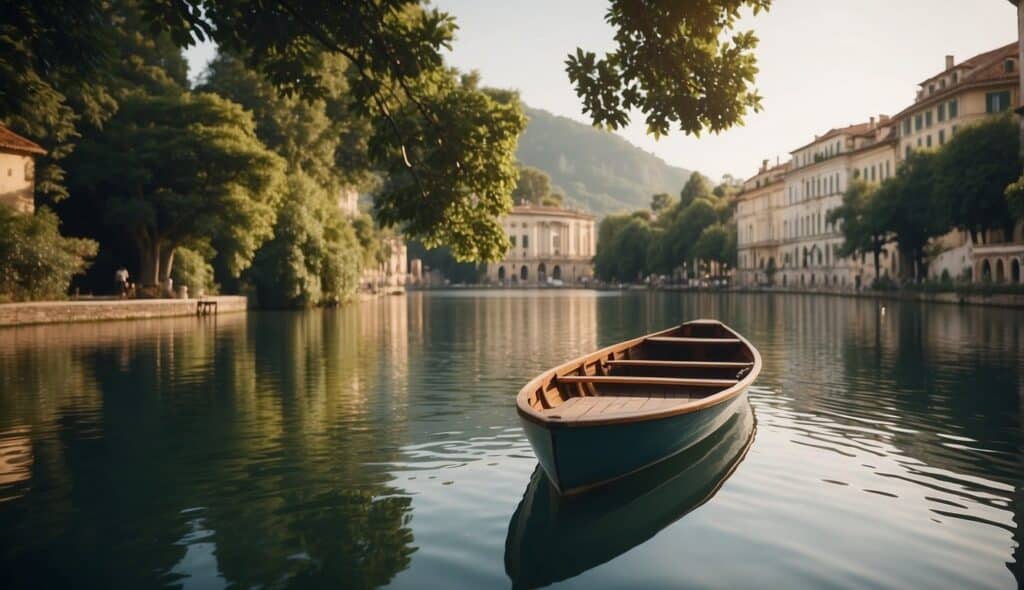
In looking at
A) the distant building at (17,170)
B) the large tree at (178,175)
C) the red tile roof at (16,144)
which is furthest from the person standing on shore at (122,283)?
the red tile roof at (16,144)

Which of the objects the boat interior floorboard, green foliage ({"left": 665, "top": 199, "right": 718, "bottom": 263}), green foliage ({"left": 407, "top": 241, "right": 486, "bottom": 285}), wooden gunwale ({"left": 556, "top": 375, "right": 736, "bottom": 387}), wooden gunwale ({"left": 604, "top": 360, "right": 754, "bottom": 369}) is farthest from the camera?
green foliage ({"left": 407, "top": 241, "right": 486, "bottom": 285})

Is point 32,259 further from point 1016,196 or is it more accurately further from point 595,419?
point 1016,196

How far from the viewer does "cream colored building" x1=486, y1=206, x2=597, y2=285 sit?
183750mm

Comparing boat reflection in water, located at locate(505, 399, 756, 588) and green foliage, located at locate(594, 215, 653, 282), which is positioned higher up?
green foliage, located at locate(594, 215, 653, 282)

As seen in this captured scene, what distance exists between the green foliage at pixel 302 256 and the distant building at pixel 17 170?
1264 cm

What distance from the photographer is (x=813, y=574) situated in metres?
7.21

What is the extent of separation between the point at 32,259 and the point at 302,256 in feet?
56.4

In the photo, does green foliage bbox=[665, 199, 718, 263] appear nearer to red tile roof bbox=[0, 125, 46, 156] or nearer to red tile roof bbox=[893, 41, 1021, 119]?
red tile roof bbox=[893, 41, 1021, 119]

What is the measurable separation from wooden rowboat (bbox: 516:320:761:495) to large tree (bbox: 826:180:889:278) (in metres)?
56.4

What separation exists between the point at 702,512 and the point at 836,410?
24.4ft

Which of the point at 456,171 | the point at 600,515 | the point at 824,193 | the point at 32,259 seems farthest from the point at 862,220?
the point at 600,515

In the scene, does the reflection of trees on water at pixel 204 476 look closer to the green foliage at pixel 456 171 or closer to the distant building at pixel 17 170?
the green foliage at pixel 456 171

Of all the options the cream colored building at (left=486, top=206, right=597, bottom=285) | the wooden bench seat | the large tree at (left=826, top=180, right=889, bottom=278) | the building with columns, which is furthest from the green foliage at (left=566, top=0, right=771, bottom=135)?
the cream colored building at (left=486, top=206, right=597, bottom=285)

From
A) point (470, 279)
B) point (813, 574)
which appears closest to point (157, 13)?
point (813, 574)
